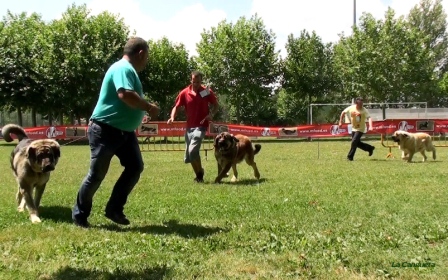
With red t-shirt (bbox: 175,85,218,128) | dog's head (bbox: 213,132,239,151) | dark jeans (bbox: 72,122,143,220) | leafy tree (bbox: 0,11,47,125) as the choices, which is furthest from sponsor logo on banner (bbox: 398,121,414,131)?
leafy tree (bbox: 0,11,47,125)

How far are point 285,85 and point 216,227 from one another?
1417 inches

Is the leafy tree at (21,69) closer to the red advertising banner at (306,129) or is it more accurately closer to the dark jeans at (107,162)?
the red advertising banner at (306,129)

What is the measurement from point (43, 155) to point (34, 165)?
9.1 inches

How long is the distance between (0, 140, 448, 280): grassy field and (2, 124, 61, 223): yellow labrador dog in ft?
0.93

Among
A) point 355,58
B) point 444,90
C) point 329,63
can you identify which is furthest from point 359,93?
point 444,90

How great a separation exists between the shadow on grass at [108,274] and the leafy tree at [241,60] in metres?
32.7

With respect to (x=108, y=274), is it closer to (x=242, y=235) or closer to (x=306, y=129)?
(x=242, y=235)

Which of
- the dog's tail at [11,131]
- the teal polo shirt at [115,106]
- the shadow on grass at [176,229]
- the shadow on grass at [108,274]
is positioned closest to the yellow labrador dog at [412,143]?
the shadow on grass at [176,229]

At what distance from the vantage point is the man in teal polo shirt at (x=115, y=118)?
4613mm

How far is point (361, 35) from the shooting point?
35375 millimetres

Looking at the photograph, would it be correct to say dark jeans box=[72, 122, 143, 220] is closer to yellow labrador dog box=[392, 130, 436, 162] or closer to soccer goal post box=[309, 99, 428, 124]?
yellow labrador dog box=[392, 130, 436, 162]

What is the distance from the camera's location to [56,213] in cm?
598

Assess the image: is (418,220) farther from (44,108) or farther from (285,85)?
(285,85)

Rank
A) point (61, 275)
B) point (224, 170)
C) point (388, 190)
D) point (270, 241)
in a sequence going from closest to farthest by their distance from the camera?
1. point (61, 275)
2. point (270, 241)
3. point (388, 190)
4. point (224, 170)
